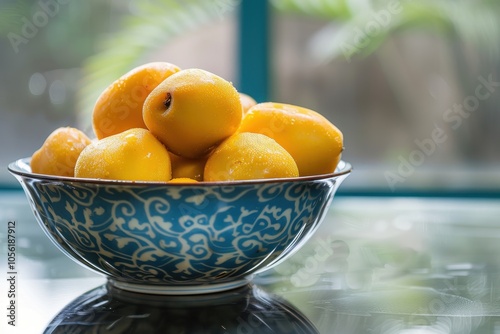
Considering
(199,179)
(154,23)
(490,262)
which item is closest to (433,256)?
(490,262)

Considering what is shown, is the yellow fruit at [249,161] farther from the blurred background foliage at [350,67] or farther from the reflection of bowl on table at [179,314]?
the blurred background foliage at [350,67]

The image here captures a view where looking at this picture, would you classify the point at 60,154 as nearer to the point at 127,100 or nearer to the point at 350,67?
the point at 127,100

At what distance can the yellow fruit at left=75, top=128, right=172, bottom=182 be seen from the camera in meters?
0.65

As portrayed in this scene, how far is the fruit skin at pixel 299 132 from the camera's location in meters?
0.73

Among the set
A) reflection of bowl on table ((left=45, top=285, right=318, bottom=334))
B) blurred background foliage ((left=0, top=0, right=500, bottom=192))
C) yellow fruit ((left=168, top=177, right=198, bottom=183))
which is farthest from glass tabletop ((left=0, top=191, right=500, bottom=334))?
blurred background foliage ((left=0, top=0, right=500, bottom=192))

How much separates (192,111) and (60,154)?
0.55 feet

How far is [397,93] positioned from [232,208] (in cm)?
208

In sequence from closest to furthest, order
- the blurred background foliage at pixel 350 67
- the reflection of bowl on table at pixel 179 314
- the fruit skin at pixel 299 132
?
the reflection of bowl on table at pixel 179 314 → the fruit skin at pixel 299 132 → the blurred background foliage at pixel 350 67

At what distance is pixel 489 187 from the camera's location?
2.45 metres

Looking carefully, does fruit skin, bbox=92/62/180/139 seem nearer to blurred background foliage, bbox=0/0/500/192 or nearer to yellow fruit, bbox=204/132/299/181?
yellow fruit, bbox=204/132/299/181

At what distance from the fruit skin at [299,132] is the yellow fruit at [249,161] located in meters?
0.05

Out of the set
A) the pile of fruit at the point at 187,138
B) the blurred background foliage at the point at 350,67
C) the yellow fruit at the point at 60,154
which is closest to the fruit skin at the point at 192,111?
the pile of fruit at the point at 187,138

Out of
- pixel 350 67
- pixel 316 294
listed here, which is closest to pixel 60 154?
pixel 316 294

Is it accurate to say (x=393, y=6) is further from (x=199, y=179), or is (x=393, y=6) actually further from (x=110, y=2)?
(x=199, y=179)
